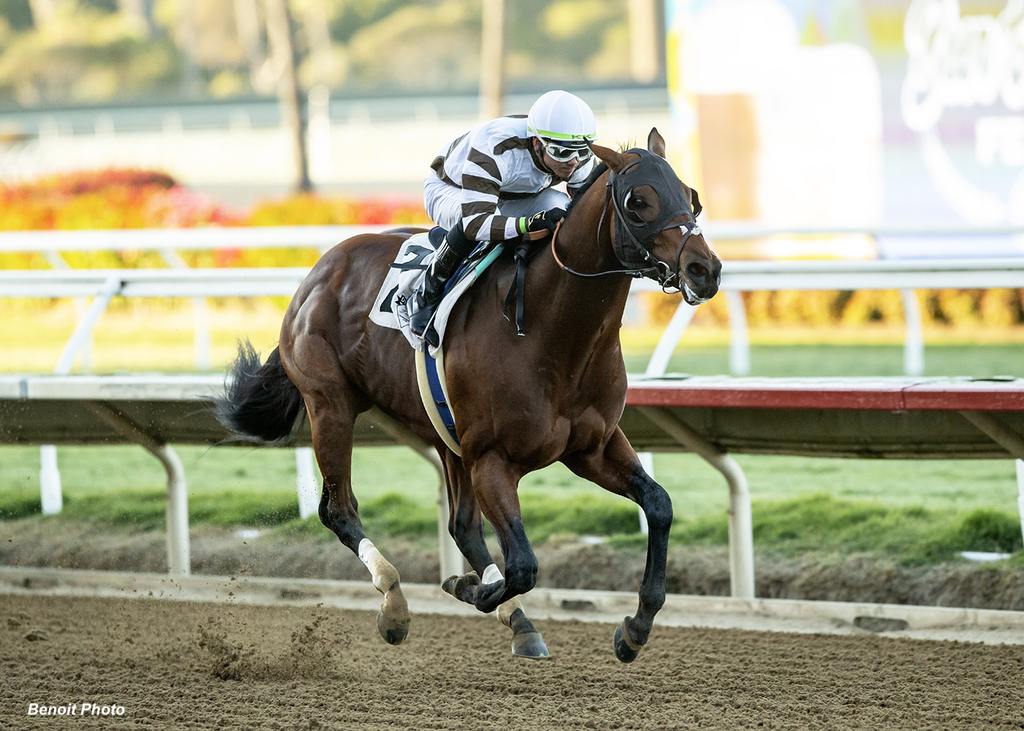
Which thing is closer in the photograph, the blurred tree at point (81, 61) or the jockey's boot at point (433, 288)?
the jockey's boot at point (433, 288)

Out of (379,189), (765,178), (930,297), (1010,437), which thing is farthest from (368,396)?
(379,189)

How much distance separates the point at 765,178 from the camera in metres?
13.1

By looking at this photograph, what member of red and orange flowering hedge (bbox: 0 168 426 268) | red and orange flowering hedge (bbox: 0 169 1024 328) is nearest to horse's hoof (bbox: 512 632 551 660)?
red and orange flowering hedge (bbox: 0 169 1024 328)

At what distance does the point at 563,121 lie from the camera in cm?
394

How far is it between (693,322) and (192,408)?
7704 mm

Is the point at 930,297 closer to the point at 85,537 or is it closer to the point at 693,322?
the point at 693,322

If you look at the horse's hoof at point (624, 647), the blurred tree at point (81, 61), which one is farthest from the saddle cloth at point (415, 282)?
the blurred tree at point (81, 61)

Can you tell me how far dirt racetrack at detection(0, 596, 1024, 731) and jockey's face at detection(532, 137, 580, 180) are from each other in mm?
1406

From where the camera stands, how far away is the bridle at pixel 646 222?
3525 mm

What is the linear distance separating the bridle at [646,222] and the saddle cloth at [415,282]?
53 cm

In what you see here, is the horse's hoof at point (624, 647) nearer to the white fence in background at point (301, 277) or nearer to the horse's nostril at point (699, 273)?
the horse's nostril at point (699, 273)

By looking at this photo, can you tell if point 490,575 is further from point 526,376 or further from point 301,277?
point 301,277

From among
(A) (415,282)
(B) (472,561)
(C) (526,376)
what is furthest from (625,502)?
(C) (526,376)

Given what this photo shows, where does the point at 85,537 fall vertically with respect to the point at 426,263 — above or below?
below
